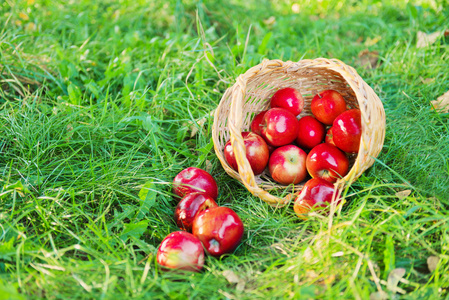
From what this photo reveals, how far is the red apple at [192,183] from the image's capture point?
2.01 meters

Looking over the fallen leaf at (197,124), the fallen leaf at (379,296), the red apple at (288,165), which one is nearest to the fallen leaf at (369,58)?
the red apple at (288,165)

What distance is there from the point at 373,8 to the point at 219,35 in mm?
1826

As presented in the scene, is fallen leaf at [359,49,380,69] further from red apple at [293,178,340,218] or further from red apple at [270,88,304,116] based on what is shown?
red apple at [293,178,340,218]

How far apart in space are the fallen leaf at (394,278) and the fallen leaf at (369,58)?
2.10m

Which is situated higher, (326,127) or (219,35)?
(219,35)

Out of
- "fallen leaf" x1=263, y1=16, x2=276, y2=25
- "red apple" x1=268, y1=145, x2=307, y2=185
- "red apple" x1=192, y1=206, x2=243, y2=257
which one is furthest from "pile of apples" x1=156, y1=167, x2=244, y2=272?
"fallen leaf" x1=263, y1=16, x2=276, y2=25

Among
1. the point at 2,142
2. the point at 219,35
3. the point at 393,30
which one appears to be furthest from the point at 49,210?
the point at 393,30

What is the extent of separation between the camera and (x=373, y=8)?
4180 millimetres

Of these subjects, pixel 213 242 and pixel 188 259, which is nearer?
pixel 188 259

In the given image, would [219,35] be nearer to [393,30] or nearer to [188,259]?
[393,30]

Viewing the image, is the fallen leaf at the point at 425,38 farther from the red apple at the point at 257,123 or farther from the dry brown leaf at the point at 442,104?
the red apple at the point at 257,123

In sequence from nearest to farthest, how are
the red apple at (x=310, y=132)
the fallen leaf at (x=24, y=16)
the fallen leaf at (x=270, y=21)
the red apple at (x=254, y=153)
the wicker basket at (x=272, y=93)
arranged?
the wicker basket at (x=272, y=93), the red apple at (x=254, y=153), the red apple at (x=310, y=132), the fallen leaf at (x=24, y=16), the fallen leaf at (x=270, y=21)

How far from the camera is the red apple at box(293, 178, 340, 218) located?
6.10ft

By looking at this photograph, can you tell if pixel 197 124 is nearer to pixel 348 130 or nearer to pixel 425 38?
pixel 348 130
